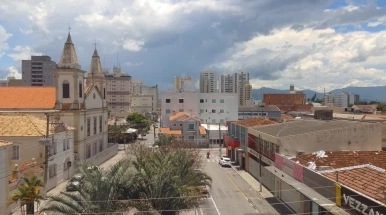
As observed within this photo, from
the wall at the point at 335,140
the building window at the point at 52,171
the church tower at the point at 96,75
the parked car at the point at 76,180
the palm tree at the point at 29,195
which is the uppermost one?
the church tower at the point at 96,75

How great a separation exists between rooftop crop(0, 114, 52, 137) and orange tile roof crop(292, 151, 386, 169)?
76.4 feet

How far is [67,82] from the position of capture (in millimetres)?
49938

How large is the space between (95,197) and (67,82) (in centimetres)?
3509

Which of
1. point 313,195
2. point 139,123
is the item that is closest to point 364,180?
point 313,195

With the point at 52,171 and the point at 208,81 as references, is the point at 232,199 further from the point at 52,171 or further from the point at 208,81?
the point at 208,81

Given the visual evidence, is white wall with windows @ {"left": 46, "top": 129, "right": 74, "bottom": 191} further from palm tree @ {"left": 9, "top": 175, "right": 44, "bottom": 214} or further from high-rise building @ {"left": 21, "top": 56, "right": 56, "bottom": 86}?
high-rise building @ {"left": 21, "top": 56, "right": 56, "bottom": 86}

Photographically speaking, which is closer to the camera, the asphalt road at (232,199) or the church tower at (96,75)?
the asphalt road at (232,199)

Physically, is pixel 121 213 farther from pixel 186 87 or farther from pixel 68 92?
pixel 186 87

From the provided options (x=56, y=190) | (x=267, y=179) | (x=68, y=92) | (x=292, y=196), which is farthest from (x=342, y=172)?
(x=68, y=92)

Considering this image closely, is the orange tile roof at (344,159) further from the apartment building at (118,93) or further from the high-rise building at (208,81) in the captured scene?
the high-rise building at (208,81)

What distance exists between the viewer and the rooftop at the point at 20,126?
36.2 m

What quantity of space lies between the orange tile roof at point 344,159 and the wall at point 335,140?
183 cm

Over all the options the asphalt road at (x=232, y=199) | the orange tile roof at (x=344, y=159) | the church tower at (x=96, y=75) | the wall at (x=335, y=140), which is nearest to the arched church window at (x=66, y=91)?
the church tower at (x=96, y=75)

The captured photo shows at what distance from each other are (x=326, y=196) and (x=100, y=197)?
1223cm
